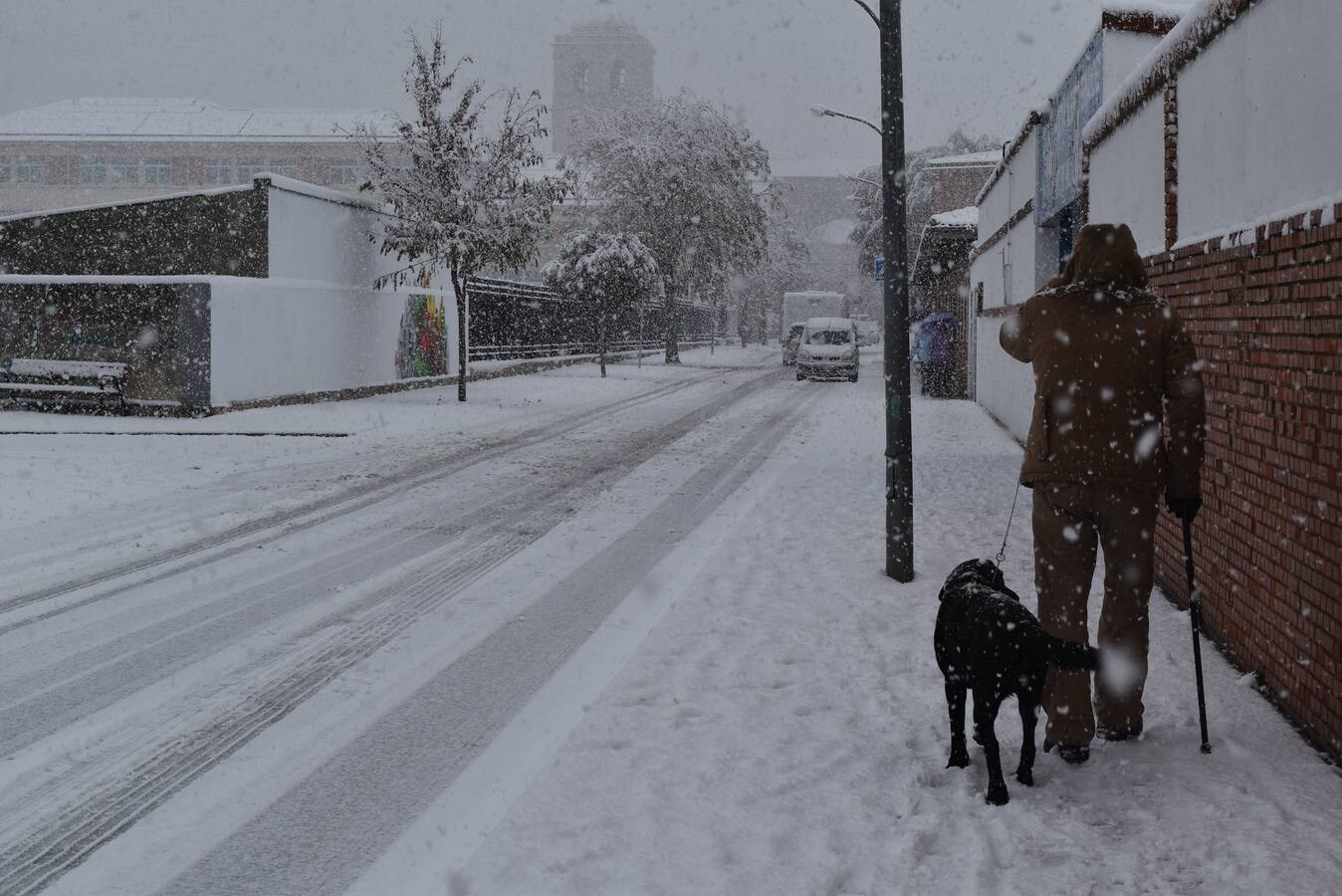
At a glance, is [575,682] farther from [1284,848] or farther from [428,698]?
[1284,848]

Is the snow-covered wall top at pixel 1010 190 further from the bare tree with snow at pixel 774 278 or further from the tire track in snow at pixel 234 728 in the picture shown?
the bare tree with snow at pixel 774 278

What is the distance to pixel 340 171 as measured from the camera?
8200 centimetres

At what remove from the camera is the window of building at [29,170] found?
80375 millimetres

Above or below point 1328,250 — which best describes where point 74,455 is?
below

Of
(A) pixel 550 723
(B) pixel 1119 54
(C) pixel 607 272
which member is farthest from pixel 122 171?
(A) pixel 550 723

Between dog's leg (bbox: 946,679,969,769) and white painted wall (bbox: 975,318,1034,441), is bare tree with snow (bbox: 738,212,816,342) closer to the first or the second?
white painted wall (bbox: 975,318,1034,441)

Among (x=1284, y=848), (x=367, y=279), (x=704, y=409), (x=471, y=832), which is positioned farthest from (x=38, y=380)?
(x=1284, y=848)

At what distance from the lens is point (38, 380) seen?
2050 cm

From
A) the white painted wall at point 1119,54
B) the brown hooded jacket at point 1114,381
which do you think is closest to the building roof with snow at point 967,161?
the white painted wall at point 1119,54

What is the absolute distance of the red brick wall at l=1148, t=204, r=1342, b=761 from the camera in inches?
178

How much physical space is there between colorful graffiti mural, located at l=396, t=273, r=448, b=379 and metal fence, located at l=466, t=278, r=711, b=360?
7.76ft

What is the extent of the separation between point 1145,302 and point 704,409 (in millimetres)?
18313

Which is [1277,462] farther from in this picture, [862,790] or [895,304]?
[895,304]

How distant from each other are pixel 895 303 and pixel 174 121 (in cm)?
8616
